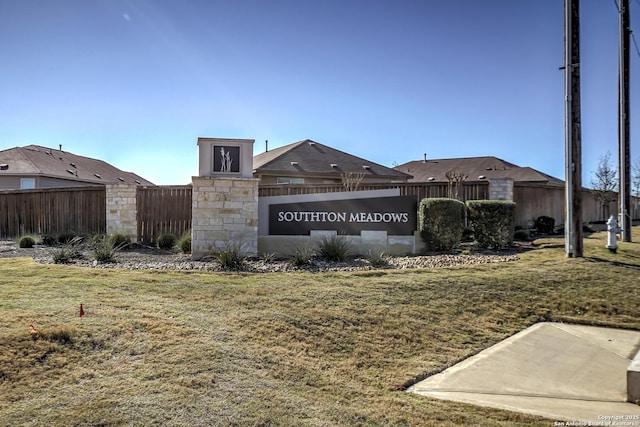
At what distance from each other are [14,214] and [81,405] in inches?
685

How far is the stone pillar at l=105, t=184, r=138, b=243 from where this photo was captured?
1455 cm

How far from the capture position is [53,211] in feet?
55.2

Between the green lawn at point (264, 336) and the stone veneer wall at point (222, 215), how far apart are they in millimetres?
2602

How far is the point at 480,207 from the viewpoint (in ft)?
38.3

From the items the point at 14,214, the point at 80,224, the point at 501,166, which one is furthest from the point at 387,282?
the point at 501,166

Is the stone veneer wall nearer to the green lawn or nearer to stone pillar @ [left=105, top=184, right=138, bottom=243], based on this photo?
the green lawn

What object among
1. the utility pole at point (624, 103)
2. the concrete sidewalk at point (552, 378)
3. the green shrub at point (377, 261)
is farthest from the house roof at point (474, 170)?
the concrete sidewalk at point (552, 378)

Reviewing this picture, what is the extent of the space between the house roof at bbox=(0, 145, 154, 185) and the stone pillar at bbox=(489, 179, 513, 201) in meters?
23.7

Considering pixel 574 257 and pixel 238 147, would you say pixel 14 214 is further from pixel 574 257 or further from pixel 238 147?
pixel 574 257

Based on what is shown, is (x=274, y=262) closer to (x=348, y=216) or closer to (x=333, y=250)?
(x=333, y=250)

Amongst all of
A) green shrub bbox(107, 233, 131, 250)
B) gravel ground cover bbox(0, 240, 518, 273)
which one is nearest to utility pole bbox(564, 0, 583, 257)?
gravel ground cover bbox(0, 240, 518, 273)

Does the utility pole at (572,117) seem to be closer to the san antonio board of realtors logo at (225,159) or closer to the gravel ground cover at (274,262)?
the gravel ground cover at (274,262)

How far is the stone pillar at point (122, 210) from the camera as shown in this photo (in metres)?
14.6

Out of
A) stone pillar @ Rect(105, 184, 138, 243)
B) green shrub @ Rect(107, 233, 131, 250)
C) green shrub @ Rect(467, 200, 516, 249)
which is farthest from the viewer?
stone pillar @ Rect(105, 184, 138, 243)
